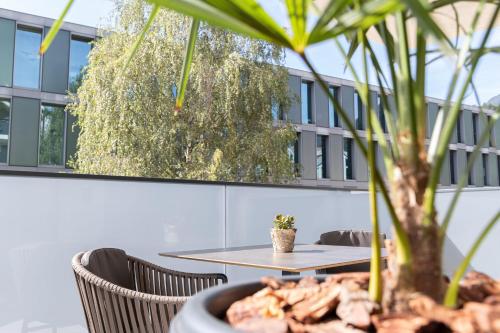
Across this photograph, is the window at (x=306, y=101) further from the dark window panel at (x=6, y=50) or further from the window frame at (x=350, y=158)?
the dark window panel at (x=6, y=50)

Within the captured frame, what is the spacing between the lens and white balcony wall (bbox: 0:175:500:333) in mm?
2318

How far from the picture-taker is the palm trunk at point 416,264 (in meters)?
0.49

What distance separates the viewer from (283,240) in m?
2.44

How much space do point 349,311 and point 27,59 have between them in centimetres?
1713

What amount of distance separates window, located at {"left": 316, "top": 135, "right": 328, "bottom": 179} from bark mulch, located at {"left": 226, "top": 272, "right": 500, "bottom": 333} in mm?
19264

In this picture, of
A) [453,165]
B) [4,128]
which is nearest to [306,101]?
[453,165]

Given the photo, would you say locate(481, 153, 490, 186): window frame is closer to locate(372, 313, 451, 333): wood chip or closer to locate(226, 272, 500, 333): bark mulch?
locate(226, 272, 500, 333): bark mulch

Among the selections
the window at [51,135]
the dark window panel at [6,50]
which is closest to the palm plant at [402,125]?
the window at [51,135]

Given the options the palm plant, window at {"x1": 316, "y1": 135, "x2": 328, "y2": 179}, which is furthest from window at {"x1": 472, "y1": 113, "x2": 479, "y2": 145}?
the palm plant

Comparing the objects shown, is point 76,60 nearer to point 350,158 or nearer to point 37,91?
point 37,91

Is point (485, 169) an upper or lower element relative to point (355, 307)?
upper

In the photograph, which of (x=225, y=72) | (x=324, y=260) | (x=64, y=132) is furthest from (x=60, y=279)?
(x=64, y=132)

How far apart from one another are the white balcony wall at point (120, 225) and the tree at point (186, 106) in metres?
8.24

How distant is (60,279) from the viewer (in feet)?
7.99
